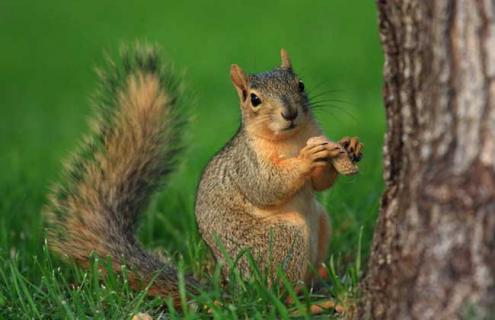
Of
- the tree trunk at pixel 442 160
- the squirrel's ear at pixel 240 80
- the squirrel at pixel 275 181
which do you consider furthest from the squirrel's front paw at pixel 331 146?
the tree trunk at pixel 442 160

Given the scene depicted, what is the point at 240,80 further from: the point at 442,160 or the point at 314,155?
the point at 442,160

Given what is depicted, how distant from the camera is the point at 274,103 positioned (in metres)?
2.93

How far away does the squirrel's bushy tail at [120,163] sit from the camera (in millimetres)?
3076

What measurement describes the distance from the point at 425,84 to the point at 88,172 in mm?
1499

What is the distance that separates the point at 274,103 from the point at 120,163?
0.66 m

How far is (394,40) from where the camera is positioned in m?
2.17

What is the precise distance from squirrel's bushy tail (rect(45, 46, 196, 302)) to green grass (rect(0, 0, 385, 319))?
10 cm

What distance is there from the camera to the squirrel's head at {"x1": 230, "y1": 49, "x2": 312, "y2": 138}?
2.87 m

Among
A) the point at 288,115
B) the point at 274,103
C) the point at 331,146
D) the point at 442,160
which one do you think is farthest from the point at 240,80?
the point at 442,160

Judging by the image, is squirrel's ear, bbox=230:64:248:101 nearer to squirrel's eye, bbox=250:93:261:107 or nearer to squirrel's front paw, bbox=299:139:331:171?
squirrel's eye, bbox=250:93:261:107

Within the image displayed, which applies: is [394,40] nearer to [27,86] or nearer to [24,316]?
[24,316]

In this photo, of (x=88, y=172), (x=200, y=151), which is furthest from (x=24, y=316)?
(x=200, y=151)

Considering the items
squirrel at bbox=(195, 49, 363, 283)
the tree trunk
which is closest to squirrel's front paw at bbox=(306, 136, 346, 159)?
squirrel at bbox=(195, 49, 363, 283)

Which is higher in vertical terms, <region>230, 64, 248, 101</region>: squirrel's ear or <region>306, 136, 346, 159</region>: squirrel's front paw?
<region>230, 64, 248, 101</region>: squirrel's ear
